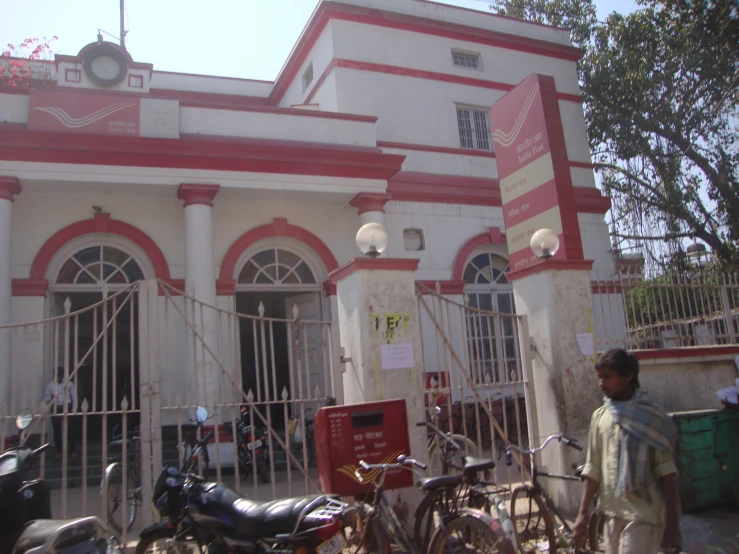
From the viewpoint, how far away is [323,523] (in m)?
3.44

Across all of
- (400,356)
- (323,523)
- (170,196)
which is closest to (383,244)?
(400,356)

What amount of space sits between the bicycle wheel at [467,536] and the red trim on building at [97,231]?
7.59 m

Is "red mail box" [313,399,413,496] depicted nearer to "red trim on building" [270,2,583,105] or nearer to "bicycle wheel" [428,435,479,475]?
"bicycle wheel" [428,435,479,475]

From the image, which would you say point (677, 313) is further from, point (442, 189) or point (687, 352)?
point (442, 189)

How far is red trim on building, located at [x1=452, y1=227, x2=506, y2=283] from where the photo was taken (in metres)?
12.2

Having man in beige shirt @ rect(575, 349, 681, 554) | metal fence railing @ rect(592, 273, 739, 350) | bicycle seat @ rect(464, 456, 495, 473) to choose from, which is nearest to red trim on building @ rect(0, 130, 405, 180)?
metal fence railing @ rect(592, 273, 739, 350)

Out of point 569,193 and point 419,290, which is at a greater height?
point 569,193

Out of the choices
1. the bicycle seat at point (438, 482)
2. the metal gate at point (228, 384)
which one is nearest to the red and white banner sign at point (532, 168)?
the metal gate at point (228, 384)

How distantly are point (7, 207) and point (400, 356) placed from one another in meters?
6.88

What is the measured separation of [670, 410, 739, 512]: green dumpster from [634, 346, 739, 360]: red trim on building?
5.14 feet

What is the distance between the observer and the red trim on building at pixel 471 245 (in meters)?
12.2

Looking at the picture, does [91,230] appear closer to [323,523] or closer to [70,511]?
[70,511]

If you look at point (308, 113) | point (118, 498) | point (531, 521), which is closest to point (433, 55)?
point (308, 113)

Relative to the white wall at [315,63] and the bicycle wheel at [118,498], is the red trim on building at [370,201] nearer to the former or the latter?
the white wall at [315,63]
